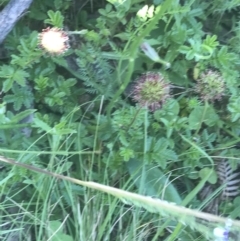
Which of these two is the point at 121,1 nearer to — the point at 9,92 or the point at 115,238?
the point at 9,92

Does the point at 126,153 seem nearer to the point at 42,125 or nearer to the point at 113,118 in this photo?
the point at 113,118

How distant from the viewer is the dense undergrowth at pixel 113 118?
1180mm

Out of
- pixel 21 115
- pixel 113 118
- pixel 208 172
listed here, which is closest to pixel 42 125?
pixel 21 115

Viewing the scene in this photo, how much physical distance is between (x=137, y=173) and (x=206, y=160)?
0.56 ft

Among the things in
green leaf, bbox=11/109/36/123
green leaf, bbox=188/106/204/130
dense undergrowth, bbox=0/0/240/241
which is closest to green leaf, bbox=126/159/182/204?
dense undergrowth, bbox=0/0/240/241

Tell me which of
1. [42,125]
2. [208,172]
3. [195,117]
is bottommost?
[208,172]

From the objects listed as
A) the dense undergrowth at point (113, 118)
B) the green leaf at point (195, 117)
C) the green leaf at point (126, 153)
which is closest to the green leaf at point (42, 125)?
the dense undergrowth at point (113, 118)

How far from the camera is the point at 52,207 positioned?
122cm

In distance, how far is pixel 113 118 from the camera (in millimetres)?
1213

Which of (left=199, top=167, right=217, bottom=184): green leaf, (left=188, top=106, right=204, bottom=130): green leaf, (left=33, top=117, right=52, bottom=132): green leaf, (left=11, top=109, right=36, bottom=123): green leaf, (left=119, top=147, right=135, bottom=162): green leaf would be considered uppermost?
(left=11, top=109, right=36, bottom=123): green leaf

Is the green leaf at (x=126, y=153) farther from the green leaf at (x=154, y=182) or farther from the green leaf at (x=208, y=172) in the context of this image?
the green leaf at (x=208, y=172)

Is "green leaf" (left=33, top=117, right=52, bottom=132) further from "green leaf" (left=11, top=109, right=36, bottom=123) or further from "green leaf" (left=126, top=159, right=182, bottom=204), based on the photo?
"green leaf" (left=126, top=159, right=182, bottom=204)

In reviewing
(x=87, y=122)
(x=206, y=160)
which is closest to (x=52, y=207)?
(x=87, y=122)

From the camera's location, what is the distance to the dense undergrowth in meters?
1.18
